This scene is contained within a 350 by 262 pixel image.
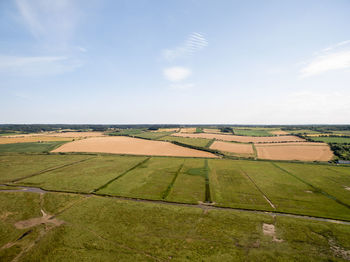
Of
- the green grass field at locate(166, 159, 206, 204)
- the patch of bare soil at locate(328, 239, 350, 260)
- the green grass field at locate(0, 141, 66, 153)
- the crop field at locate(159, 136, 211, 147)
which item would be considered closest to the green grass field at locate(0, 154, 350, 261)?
the patch of bare soil at locate(328, 239, 350, 260)

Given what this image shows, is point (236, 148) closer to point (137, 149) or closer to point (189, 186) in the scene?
point (137, 149)

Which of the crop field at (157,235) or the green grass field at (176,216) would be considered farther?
the green grass field at (176,216)

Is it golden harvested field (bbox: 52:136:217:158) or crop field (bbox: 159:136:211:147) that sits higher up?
crop field (bbox: 159:136:211:147)

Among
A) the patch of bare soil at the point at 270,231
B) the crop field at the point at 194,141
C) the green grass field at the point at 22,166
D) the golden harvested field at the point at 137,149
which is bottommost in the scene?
the patch of bare soil at the point at 270,231

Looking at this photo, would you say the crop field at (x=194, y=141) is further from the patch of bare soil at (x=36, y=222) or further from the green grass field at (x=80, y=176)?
the patch of bare soil at (x=36, y=222)

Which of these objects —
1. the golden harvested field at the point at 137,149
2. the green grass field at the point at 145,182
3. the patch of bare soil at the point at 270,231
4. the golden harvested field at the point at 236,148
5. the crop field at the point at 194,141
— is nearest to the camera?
the patch of bare soil at the point at 270,231

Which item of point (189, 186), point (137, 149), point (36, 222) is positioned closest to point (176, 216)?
point (189, 186)

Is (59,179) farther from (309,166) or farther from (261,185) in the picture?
(309,166)

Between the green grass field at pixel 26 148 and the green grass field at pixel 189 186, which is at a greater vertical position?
the green grass field at pixel 26 148

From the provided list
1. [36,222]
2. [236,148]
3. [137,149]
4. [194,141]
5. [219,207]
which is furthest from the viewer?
[194,141]

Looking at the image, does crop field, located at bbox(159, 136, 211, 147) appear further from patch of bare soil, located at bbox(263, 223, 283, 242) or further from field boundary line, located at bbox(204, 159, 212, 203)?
patch of bare soil, located at bbox(263, 223, 283, 242)

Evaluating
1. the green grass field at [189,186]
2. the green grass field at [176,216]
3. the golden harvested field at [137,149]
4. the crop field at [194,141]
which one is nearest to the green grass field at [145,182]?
the green grass field at [176,216]
